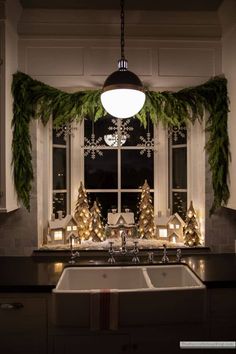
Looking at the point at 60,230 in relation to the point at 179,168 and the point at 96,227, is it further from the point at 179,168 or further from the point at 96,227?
the point at 179,168

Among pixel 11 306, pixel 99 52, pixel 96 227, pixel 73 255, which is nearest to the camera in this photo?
pixel 11 306

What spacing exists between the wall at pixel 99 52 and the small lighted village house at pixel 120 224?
23.7 inches

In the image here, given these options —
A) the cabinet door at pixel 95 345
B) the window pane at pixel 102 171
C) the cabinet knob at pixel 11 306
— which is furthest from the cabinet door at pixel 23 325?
the window pane at pixel 102 171

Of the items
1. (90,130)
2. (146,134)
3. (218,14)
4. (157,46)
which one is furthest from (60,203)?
(218,14)

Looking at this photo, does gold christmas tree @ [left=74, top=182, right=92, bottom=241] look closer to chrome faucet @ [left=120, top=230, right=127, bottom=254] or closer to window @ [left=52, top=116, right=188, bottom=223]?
window @ [left=52, top=116, right=188, bottom=223]

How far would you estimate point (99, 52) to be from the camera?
8.67 feet

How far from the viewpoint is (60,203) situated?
2.96m

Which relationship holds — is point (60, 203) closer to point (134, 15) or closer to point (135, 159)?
point (135, 159)

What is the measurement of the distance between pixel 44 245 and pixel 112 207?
26.4 inches

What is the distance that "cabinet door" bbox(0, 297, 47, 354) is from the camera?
1933 mm

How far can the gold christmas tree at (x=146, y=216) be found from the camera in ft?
9.38

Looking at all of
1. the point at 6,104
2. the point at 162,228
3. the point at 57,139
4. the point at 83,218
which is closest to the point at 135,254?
the point at 162,228

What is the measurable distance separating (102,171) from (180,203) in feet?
2.46

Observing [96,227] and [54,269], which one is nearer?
[54,269]
